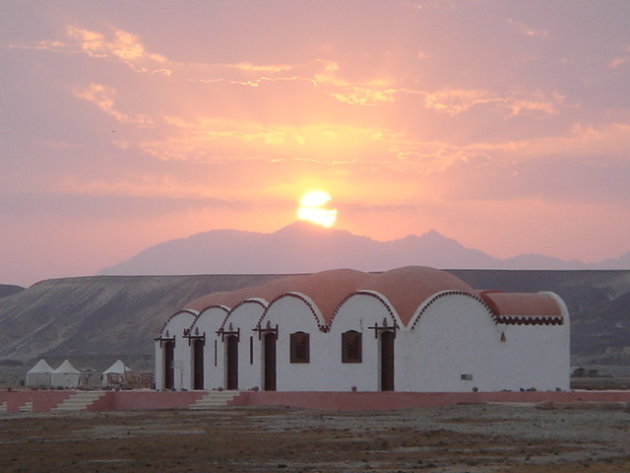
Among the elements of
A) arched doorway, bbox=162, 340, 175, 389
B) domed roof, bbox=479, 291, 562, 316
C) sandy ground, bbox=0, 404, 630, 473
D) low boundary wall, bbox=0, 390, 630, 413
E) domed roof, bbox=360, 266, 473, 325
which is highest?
domed roof, bbox=360, 266, 473, 325

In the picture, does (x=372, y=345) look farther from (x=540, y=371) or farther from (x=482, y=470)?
(x=482, y=470)

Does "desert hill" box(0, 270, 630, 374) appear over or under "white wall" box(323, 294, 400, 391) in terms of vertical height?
over

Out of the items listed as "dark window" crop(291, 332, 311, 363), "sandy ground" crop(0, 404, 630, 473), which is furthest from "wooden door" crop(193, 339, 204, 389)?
"sandy ground" crop(0, 404, 630, 473)

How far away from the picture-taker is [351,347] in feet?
146

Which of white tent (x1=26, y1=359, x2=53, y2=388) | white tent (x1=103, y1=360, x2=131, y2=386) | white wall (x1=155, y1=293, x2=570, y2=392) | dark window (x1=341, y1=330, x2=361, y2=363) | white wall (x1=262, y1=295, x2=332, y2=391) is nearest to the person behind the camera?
white wall (x1=155, y1=293, x2=570, y2=392)

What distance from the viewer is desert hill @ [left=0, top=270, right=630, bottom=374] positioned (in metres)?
142

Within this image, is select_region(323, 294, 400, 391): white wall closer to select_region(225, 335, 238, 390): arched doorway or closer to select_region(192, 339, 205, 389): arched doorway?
select_region(225, 335, 238, 390): arched doorway

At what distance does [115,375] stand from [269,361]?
21.1 m

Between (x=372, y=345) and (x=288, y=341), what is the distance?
434 cm

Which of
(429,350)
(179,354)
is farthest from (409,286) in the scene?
(179,354)

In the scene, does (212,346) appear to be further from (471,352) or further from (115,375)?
(115,375)

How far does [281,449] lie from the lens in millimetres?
25438

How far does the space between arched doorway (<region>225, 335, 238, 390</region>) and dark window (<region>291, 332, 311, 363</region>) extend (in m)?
4.63

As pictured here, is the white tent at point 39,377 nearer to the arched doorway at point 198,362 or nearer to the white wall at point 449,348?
the arched doorway at point 198,362
